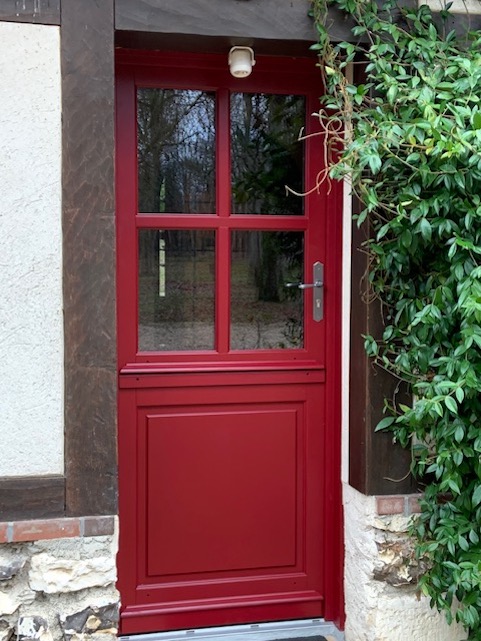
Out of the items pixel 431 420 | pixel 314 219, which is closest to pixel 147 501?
pixel 431 420

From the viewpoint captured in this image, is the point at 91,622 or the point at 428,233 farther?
the point at 91,622

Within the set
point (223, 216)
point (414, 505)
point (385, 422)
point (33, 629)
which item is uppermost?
point (223, 216)

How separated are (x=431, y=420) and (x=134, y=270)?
1.27 metres

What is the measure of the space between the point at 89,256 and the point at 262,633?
67.7 inches

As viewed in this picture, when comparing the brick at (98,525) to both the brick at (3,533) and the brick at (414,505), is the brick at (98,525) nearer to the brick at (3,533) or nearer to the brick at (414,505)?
the brick at (3,533)

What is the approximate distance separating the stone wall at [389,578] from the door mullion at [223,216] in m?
0.87

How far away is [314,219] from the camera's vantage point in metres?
2.79

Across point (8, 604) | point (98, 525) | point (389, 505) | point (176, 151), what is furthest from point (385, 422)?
point (8, 604)

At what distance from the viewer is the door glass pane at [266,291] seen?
9.14ft

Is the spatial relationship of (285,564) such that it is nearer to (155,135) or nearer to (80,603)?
(80,603)

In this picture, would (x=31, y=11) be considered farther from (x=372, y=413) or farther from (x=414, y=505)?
(x=414, y=505)

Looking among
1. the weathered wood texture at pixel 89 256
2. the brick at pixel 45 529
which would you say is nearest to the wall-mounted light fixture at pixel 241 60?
the weathered wood texture at pixel 89 256

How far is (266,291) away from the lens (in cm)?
281

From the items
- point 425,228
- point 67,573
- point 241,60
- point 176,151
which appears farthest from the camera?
point 176,151
